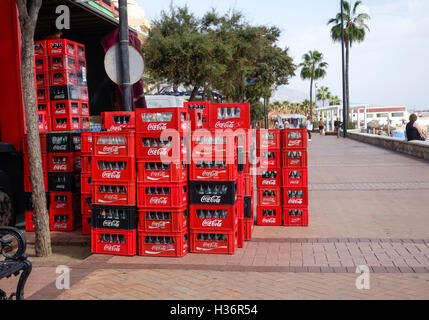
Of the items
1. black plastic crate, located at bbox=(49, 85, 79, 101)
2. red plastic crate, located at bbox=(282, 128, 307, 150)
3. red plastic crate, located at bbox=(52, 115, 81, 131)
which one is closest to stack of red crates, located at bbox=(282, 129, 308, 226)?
red plastic crate, located at bbox=(282, 128, 307, 150)

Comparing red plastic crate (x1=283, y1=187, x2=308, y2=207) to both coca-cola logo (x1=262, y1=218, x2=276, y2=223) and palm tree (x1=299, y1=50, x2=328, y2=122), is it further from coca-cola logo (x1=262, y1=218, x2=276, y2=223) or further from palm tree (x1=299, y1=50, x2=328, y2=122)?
palm tree (x1=299, y1=50, x2=328, y2=122)

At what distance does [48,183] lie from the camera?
26.5 feet

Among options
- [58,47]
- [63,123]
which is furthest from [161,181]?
[58,47]

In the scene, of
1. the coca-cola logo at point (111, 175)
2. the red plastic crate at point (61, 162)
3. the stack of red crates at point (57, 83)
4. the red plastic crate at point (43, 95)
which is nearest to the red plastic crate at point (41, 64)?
the stack of red crates at point (57, 83)

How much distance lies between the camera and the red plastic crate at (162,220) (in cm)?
616

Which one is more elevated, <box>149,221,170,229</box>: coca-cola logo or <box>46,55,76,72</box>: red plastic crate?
<box>46,55,76,72</box>: red plastic crate

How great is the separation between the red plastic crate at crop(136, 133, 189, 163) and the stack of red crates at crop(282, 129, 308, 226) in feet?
7.78

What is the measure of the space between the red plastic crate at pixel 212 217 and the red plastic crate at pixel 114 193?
823mm

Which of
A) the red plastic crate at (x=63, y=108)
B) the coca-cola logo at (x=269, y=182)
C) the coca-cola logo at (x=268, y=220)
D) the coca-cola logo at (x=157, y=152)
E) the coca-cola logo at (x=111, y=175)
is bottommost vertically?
the coca-cola logo at (x=268, y=220)

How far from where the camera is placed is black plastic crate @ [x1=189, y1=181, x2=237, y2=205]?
6254 millimetres

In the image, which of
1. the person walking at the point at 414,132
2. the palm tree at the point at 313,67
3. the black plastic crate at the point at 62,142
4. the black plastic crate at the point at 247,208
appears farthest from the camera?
the palm tree at the point at 313,67

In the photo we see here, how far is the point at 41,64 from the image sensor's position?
936 cm

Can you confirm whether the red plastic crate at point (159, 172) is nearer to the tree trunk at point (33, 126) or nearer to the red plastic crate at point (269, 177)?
the tree trunk at point (33, 126)
